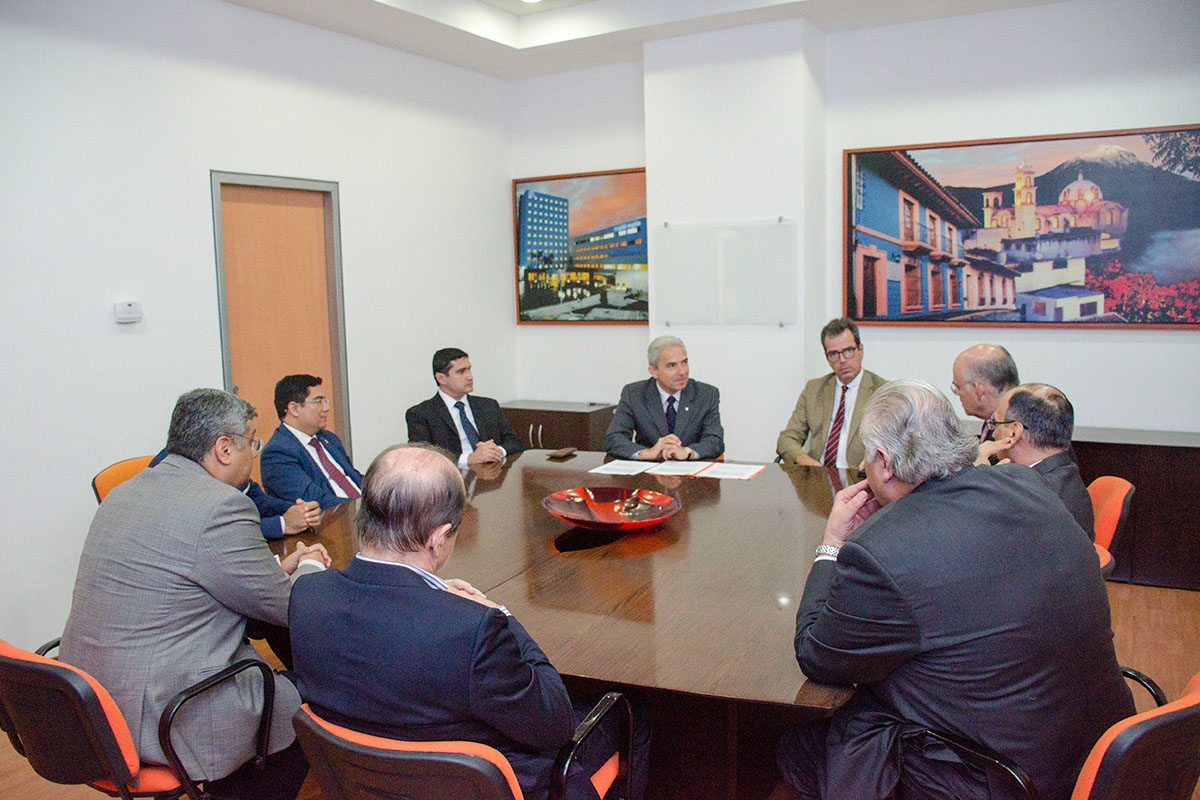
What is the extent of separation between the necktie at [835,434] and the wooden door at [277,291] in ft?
9.81

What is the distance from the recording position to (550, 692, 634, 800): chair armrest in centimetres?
187

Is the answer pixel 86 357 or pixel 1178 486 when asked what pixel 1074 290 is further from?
pixel 86 357

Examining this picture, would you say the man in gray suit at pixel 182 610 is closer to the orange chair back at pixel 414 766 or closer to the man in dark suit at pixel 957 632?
the orange chair back at pixel 414 766

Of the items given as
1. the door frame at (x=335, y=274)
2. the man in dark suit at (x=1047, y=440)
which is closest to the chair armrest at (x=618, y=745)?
the man in dark suit at (x=1047, y=440)

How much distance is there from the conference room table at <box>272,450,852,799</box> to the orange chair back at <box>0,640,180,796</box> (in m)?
0.88

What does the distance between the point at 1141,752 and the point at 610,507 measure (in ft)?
6.27

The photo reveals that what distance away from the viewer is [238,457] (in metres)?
2.49

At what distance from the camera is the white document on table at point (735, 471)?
3.93 metres

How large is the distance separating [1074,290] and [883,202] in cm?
126

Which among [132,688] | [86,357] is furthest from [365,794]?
[86,357]

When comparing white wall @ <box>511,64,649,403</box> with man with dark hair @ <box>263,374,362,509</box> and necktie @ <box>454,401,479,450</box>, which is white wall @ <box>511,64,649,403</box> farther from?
man with dark hair @ <box>263,374,362,509</box>

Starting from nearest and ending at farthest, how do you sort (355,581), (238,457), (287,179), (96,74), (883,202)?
(355,581), (238,457), (96,74), (287,179), (883,202)

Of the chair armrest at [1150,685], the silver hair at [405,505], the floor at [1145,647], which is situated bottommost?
the floor at [1145,647]

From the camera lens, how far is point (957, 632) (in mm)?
1830
